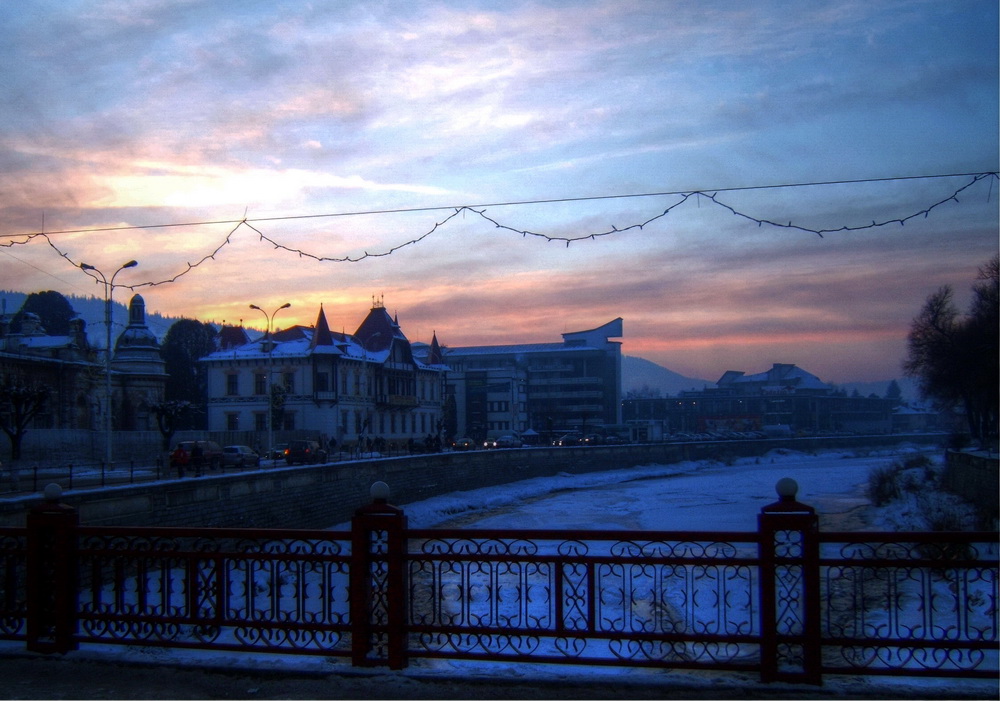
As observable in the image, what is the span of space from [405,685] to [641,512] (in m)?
31.7

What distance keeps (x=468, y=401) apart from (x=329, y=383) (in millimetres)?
28816

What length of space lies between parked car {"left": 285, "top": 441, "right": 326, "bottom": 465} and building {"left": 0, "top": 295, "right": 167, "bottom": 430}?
12.0 m

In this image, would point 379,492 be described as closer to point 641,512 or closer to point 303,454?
point 641,512

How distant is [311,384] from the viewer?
56.1 meters

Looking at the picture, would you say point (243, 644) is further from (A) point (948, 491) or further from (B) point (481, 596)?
(A) point (948, 491)

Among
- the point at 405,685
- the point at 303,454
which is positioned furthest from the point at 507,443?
the point at 405,685

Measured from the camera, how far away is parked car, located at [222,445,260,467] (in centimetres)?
3722

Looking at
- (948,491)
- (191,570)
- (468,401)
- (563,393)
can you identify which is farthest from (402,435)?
(191,570)

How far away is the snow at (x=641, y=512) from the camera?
20.5ft

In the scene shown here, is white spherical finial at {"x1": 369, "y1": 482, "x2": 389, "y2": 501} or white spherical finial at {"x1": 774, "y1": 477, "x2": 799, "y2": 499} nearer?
white spherical finial at {"x1": 774, "y1": 477, "x2": 799, "y2": 499}

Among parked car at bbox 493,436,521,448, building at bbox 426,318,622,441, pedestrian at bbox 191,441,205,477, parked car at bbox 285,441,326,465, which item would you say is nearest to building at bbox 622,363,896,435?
building at bbox 426,318,622,441

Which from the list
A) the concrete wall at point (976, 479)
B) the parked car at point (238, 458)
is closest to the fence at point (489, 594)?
the concrete wall at point (976, 479)

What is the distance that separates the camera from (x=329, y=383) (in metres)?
56.1

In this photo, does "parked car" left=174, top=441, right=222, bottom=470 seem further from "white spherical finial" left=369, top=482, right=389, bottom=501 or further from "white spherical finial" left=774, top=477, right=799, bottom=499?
"white spherical finial" left=774, top=477, right=799, bottom=499
